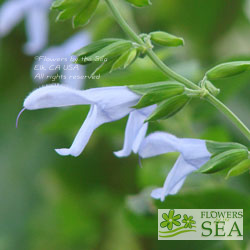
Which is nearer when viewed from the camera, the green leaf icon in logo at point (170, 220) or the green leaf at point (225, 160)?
the green leaf at point (225, 160)

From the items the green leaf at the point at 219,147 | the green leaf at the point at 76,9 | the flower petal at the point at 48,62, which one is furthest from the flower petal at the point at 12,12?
the green leaf at the point at 219,147

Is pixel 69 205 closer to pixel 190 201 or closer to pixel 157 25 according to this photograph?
pixel 157 25

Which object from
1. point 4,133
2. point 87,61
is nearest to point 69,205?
point 4,133

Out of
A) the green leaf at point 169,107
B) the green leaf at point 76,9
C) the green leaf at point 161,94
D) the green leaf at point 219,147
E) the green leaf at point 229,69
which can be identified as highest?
the green leaf at point 76,9

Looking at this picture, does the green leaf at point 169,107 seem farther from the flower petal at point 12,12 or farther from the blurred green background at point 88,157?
the flower petal at point 12,12

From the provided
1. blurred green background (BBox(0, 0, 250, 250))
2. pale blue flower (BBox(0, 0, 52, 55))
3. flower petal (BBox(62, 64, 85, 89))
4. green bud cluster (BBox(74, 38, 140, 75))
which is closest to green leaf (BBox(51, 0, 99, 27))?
green bud cluster (BBox(74, 38, 140, 75))

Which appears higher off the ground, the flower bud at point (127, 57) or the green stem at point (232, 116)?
the flower bud at point (127, 57)

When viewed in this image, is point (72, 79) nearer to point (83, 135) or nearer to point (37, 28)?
point (37, 28)
